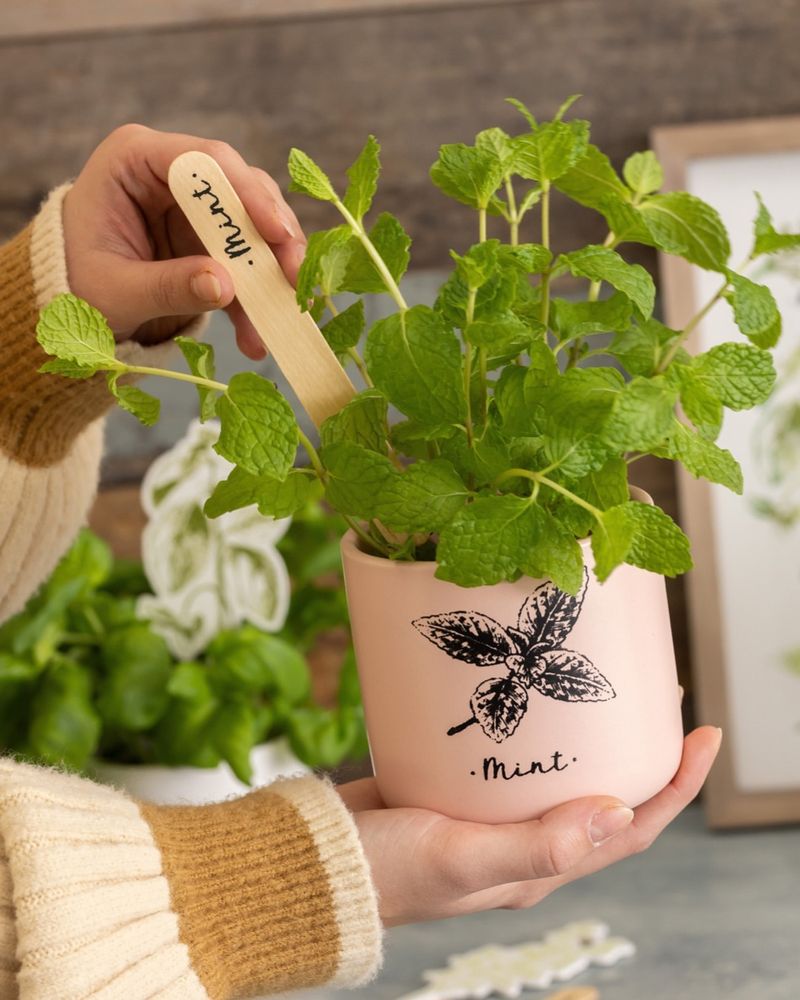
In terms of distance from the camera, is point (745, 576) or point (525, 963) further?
point (745, 576)

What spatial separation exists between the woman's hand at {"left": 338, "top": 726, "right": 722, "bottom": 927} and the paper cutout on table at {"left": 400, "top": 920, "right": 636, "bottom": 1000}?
320mm

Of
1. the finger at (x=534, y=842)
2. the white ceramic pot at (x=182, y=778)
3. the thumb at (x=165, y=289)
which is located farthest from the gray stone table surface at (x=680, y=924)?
the thumb at (x=165, y=289)

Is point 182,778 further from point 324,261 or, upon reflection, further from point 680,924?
point 324,261

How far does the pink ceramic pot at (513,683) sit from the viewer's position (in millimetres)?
527

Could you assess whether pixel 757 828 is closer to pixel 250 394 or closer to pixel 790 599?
pixel 790 599

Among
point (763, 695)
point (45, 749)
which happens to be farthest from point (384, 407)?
point (763, 695)

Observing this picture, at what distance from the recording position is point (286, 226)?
610 millimetres

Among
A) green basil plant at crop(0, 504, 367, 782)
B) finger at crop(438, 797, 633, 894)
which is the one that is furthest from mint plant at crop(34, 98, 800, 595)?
green basil plant at crop(0, 504, 367, 782)

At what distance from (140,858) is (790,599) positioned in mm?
755

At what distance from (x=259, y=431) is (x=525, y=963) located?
0.65m

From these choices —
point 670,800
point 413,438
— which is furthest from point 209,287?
point 670,800

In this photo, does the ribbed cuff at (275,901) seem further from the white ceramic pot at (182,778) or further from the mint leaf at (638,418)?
the white ceramic pot at (182,778)

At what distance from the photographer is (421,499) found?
0.51 metres

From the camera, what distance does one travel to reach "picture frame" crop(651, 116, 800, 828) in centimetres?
114
